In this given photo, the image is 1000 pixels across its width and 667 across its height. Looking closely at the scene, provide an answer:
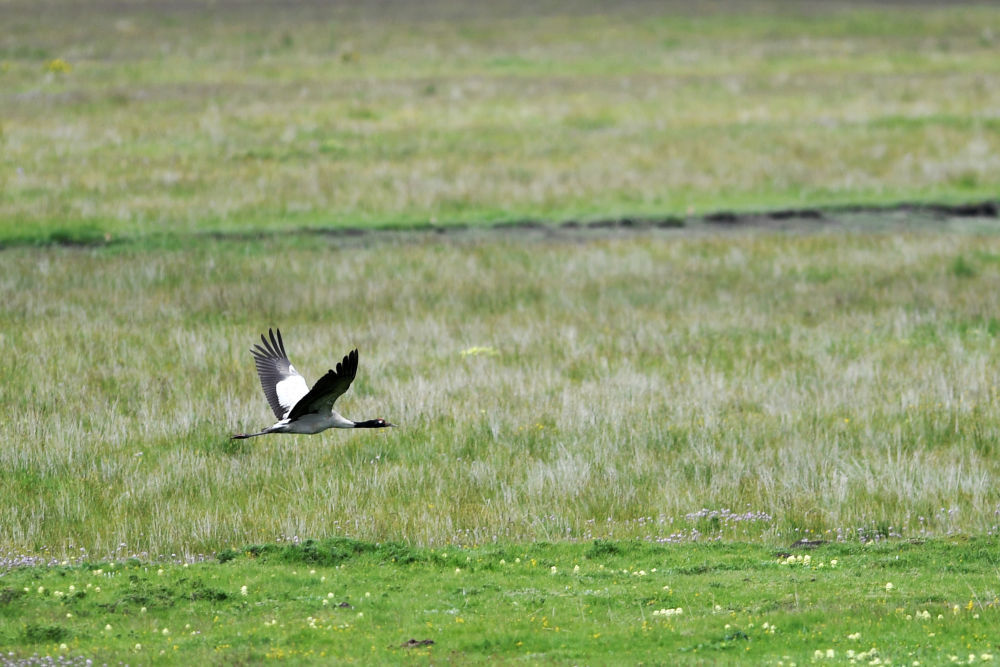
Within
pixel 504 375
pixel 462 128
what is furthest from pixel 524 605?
pixel 462 128

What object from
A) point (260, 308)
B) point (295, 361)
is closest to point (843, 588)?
point (295, 361)

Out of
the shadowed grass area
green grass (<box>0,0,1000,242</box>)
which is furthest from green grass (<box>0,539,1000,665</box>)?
green grass (<box>0,0,1000,242</box>)

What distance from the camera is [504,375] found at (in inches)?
705

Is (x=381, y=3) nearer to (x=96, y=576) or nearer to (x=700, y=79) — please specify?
(x=700, y=79)

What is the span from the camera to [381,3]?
110 m

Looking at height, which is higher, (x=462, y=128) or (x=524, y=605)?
(x=462, y=128)

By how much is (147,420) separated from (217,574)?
5.40 meters

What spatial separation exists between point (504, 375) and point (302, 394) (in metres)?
5.59

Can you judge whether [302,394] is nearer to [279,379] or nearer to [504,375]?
[279,379]

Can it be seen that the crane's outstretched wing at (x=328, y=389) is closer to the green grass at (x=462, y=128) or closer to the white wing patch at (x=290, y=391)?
the white wing patch at (x=290, y=391)

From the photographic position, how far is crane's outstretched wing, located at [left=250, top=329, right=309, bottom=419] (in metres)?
12.7

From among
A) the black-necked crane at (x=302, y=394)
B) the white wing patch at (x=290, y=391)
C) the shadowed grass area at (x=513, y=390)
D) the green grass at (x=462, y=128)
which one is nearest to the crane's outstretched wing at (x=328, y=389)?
the black-necked crane at (x=302, y=394)

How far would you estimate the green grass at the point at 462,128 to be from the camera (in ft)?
108

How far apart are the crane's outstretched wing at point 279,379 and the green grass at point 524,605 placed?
1.98m
